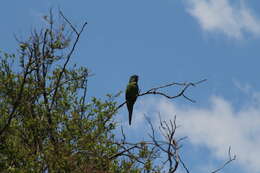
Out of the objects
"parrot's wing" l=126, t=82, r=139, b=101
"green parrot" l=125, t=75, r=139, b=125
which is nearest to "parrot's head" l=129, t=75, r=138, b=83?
"green parrot" l=125, t=75, r=139, b=125

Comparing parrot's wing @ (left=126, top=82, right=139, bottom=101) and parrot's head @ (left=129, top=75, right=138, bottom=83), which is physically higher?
parrot's head @ (left=129, top=75, right=138, bottom=83)

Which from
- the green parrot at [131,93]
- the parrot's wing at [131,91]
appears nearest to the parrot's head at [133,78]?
the green parrot at [131,93]

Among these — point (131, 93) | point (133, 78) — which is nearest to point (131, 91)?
point (131, 93)

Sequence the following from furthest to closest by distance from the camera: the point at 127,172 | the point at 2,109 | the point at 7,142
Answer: the point at 2,109 < the point at 7,142 < the point at 127,172

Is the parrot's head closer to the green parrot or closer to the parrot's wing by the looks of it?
the green parrot

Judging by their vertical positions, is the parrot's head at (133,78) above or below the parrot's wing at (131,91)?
above

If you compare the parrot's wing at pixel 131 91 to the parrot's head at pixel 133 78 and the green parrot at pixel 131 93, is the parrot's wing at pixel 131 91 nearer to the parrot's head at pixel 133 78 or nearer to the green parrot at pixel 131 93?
the green parrot at pixel 131 93

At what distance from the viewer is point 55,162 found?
16531 mm

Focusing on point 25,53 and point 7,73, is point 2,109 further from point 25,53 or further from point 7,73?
point 25,53

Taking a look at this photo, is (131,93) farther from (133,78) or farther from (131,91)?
(133,78)

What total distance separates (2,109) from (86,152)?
5.18 metres

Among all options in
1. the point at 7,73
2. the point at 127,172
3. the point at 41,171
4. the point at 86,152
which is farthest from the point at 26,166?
the point at 7,73

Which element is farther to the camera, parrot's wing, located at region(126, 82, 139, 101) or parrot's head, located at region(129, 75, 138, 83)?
parrot's head, located at region(129, 75, 138, 83)

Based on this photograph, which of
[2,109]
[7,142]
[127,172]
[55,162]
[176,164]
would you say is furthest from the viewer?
[2,109]
